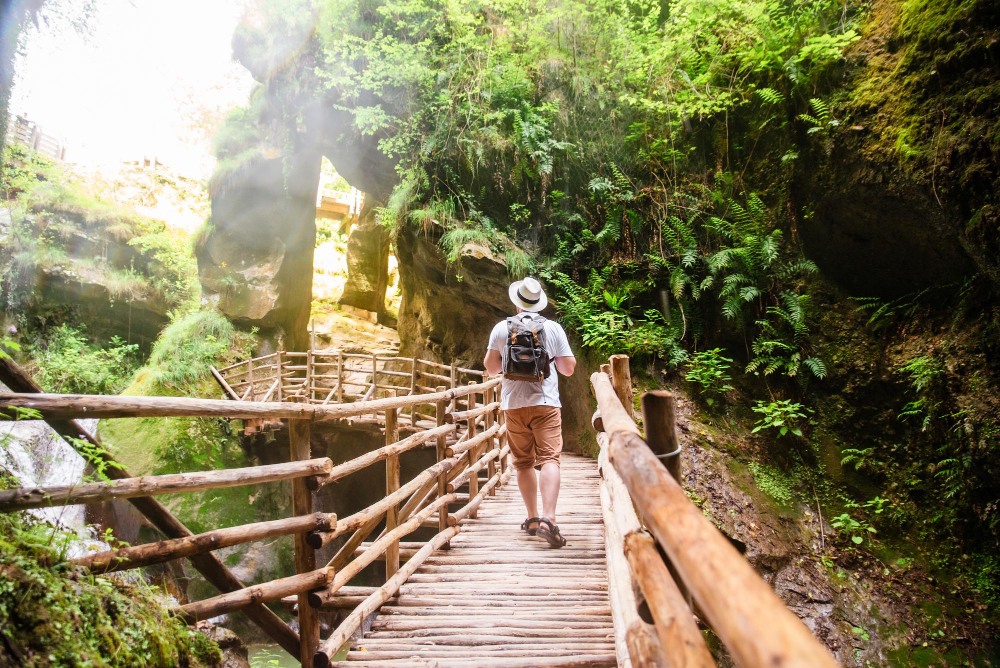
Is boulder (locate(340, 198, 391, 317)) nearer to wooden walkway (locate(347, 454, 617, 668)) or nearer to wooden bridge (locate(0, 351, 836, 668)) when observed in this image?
wooden bridge (locate(0, 351, 836, 668))

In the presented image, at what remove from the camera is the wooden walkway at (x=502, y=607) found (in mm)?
2688

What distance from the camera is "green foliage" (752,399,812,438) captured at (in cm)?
593

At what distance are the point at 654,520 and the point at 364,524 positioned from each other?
246cm

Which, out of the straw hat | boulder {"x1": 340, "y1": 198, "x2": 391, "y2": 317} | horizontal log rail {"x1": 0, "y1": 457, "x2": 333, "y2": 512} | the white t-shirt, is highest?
boulder {"x1": 340, "y1": 198, "x2": 391, "y2": 317}

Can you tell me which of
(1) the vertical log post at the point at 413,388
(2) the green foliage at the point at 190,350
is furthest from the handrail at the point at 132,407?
(2) the green foliage at the point at 190,350

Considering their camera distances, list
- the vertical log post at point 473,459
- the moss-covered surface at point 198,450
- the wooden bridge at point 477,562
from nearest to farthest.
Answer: the wooden bridge at point 477,562
the vertical log post at point 473,459
the moss-covered surface at point 198,450

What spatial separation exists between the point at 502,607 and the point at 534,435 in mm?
1271

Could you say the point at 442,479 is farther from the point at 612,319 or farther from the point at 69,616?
the point at 612,319

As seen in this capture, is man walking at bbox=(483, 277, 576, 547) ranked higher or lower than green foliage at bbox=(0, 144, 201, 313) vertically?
lower

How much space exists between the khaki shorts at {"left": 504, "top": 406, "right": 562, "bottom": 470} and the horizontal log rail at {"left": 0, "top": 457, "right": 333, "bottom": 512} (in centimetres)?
166

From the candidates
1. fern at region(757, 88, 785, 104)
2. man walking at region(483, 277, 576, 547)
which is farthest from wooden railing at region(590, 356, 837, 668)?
Answer: fern at region(757, 88, 785, 104)

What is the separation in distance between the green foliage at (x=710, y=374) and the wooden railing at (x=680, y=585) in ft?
15.5

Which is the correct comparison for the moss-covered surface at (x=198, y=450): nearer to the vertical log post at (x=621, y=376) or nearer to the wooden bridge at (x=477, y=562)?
the wooden bridge at (x=477, y=562)

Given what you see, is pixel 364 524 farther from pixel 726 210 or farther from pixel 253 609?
pixel 726 210
